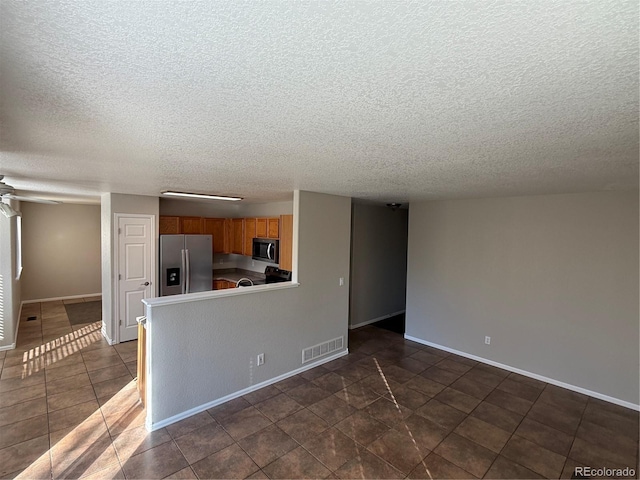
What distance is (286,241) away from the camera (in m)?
5.36

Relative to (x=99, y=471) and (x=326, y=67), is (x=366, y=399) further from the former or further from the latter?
(x=326, y=67)

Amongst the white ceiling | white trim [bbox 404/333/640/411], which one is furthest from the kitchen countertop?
the white ceiling

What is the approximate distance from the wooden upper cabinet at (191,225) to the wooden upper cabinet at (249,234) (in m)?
0.95

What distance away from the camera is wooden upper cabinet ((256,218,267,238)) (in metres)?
6.24

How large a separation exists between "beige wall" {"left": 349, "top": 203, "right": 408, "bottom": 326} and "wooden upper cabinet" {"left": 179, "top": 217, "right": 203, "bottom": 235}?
10.6ft

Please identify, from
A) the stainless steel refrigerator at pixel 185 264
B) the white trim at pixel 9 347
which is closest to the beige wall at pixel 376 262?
the stainless steel refrigerator at pixel 185 264

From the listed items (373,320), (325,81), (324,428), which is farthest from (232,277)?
(325,81)

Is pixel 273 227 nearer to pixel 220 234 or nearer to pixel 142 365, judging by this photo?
pixel 220 234

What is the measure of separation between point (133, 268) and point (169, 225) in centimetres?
114

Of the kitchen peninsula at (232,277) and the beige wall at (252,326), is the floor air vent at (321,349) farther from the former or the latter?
the kitchen peninsula at (232,277)

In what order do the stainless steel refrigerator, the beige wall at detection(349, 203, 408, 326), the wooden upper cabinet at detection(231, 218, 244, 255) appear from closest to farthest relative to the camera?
1. the stainless steel refrigerator
2. the beige wall at detection(349, 203, 408, 326)
3. the wooden upper cabinet at detection(231, 218, 244, 255)

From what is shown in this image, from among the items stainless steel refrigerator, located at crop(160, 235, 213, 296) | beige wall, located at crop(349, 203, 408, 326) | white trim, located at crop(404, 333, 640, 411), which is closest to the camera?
white trim, located at crop(404, 333, 640, 411)

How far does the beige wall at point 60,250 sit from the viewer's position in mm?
7248

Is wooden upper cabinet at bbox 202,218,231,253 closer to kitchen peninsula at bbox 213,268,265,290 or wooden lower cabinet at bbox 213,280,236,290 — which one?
kitchen peninsula at bbox 213,268,265,290
